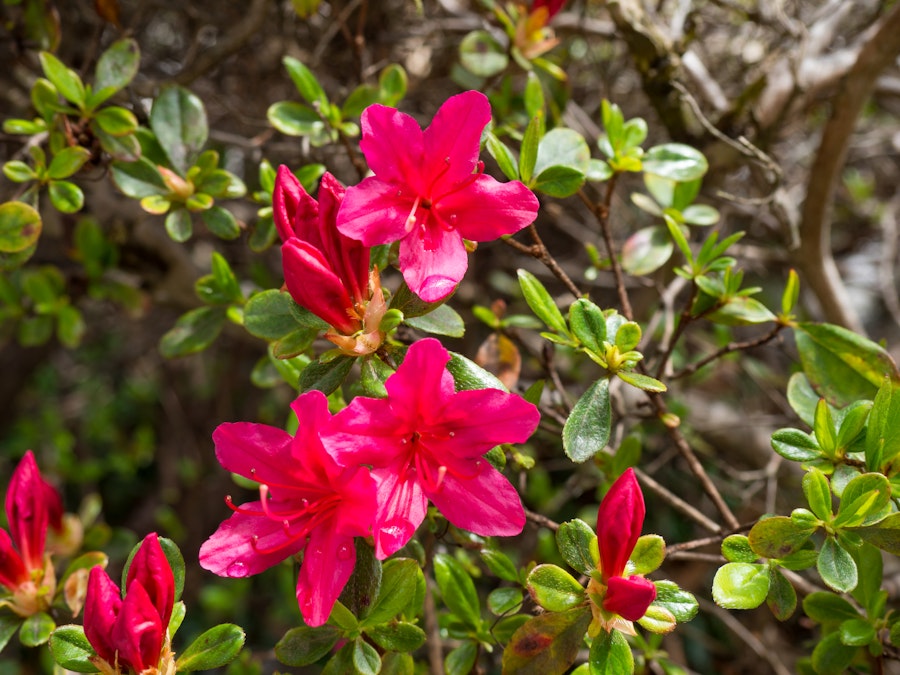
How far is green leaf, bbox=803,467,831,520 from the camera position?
34.5 inches

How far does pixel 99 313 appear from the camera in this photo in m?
2.79

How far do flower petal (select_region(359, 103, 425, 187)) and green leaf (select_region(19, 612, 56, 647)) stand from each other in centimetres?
78

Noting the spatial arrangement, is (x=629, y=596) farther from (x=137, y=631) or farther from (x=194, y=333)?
(x=194, y=333)

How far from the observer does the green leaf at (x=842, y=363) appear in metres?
1.12

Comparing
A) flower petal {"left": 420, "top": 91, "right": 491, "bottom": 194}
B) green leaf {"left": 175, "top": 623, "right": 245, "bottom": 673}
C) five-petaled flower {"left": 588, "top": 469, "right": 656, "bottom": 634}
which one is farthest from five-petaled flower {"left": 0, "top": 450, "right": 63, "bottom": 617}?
five-petaled flower {"left": 588, "top": 469, "right": 656, "bottom": 634}

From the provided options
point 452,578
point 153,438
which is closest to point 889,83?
point 452,578

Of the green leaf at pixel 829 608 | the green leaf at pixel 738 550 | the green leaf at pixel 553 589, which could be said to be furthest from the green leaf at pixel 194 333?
the green leaf at pixel 829 608

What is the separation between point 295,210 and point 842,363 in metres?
0.83

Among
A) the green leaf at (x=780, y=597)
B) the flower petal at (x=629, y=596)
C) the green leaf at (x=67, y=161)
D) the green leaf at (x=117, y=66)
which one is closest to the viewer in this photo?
the flower petal at (x=629, y=596)

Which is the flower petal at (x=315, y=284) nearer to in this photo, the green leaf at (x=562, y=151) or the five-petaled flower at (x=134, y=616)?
the five-petaled flower at (x=134, y=616)

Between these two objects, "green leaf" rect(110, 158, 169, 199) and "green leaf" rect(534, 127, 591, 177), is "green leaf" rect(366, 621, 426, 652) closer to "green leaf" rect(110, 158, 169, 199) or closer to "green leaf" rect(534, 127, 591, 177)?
"green leaf" rect(534, 127, 591, 177)

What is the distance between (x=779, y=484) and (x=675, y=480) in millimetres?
265

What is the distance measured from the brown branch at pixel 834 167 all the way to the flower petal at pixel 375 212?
108 cm

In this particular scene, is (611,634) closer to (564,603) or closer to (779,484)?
(564,603)
